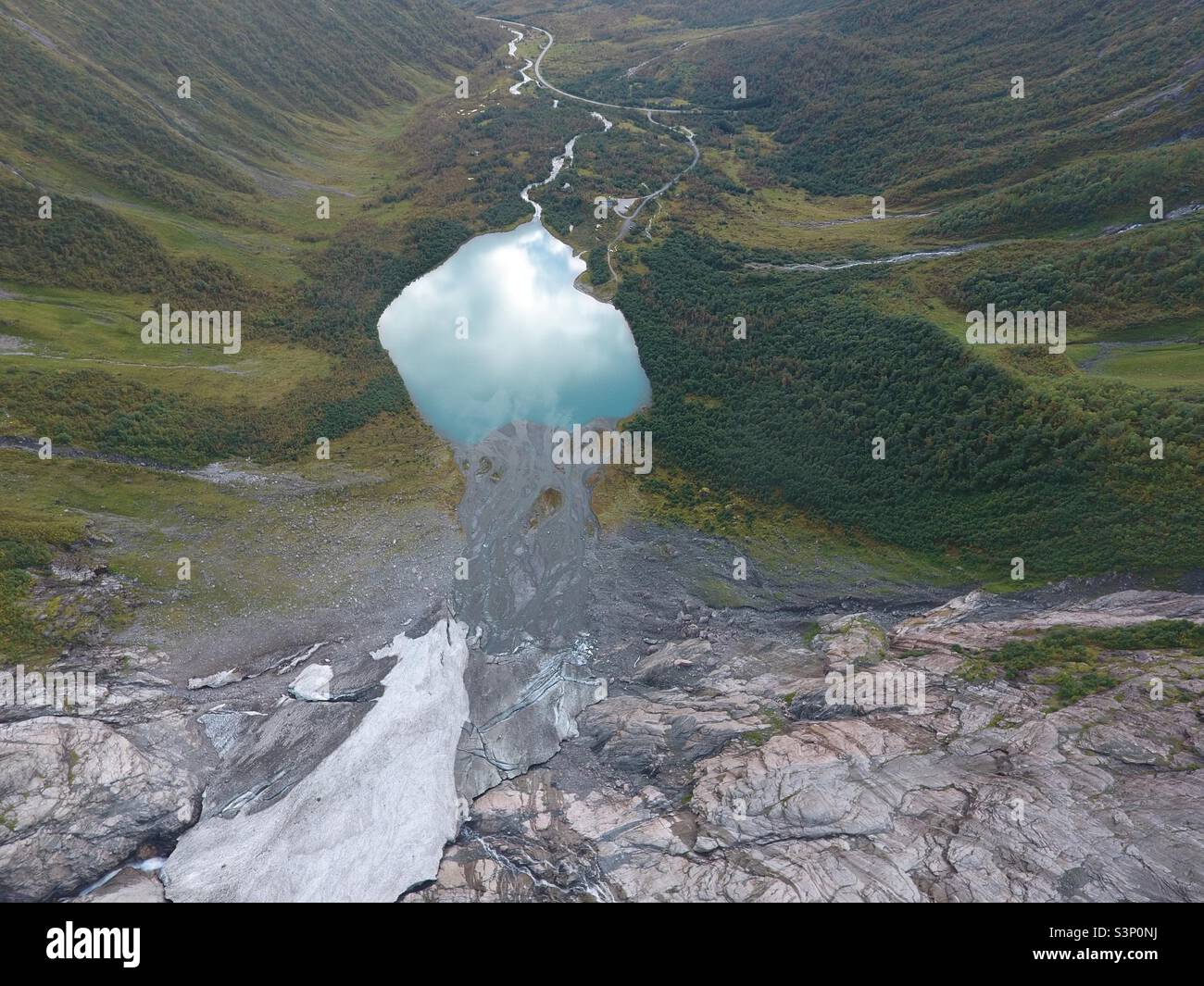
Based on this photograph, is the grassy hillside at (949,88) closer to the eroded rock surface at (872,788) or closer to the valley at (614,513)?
the valley at (614,513)

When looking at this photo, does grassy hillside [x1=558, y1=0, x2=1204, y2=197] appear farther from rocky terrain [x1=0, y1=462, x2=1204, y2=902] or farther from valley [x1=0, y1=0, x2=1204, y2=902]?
rocky terrain [x1=0, y1=462, x2=1204, y2=902]

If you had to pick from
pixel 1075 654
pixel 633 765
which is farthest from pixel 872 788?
pixel 1075 654

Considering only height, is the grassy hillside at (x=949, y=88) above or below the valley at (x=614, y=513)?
above

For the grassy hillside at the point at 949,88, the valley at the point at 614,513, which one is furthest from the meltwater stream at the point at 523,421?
the grassy hillside at the point at 949,88

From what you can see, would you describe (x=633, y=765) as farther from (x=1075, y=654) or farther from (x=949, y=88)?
(x=949, y=88)

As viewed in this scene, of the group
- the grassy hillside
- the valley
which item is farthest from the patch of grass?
the grassy hillside

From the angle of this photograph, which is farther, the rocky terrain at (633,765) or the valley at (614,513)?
the valley at (614,513)

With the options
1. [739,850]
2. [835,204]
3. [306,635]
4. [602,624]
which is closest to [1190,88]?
[835,204]

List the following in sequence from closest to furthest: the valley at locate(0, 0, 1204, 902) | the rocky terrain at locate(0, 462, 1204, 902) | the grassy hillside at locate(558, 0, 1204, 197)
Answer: the rocky terrain at locate(0, 462, 1204, 902), the valley at locate(0, 0, 1204, 902), the grassy hillside at locate(558, 0, 1204, 197)

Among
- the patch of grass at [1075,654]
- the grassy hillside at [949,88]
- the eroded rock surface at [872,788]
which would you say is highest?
the grassy hillside at [949,88]

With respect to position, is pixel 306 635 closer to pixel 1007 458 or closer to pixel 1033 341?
pixel 1007 458

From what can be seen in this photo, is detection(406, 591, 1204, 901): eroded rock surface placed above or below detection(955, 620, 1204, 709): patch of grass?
below
